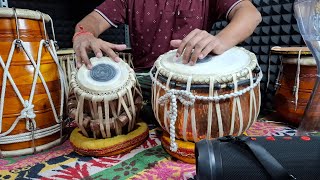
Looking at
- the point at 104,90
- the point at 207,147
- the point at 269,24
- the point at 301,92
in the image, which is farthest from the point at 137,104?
the point at 269,24

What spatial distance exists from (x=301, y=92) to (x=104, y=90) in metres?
1.19

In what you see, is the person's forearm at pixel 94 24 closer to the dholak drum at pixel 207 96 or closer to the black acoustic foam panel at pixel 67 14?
the dholak drum at pixel 207 96

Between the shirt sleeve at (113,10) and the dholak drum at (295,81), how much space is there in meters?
0.96

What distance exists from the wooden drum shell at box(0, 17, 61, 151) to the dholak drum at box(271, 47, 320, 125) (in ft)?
4.29

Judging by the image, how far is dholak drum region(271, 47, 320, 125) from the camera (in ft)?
5.21

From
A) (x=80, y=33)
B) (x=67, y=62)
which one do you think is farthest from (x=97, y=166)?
(x=67, y=62)

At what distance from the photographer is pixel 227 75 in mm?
983

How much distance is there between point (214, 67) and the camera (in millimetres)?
1005

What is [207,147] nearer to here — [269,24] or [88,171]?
[88,171]

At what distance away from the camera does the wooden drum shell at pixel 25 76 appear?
118cm

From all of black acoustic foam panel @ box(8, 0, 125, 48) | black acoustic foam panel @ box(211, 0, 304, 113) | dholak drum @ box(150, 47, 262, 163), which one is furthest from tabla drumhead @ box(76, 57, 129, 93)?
black acoustic foam panel @ box(8, 0, 125, 48)

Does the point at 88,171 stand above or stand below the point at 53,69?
below

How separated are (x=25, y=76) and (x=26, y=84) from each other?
1.4 inches

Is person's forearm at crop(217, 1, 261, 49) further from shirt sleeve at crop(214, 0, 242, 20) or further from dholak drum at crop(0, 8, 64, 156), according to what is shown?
dholak drum at crop(0, 8, 64, 156)
